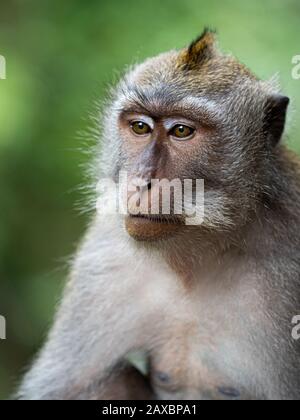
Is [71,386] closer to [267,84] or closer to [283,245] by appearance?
[283,245]

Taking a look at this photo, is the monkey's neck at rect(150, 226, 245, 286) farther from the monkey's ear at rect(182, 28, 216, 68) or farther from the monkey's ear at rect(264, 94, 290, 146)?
the monkey's ear at rect(182, 28, 216, 68)

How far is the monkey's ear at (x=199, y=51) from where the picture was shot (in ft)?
19.5

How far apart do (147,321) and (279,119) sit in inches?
74.0

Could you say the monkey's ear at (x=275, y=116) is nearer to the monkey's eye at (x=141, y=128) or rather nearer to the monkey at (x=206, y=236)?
the monkey at (x=206, y=236)

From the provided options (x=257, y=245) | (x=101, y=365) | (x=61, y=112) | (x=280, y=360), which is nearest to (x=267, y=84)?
(x=257, y=245)

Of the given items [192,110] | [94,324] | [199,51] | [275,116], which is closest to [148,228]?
[192,110]

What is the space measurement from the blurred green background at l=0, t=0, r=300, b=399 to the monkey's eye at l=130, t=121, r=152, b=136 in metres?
3.19

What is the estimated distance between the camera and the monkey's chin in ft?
18.0

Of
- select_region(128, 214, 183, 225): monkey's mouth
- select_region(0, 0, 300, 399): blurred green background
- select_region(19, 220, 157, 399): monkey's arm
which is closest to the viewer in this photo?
select_region(128, 214, 183, 225): monkey's mouth

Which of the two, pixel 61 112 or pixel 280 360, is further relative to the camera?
pixel 61 112

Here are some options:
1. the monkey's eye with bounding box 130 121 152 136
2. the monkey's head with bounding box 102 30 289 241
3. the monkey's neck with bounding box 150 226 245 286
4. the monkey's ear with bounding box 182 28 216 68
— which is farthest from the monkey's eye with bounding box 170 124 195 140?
the monkey's neck with bounding box 150 226 245 286

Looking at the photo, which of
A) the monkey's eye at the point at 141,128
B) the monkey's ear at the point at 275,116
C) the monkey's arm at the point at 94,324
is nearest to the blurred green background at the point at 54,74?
the monkey's arm at the point at 94,324

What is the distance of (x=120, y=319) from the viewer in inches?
263

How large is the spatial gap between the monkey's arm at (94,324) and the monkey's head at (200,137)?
946 mm
